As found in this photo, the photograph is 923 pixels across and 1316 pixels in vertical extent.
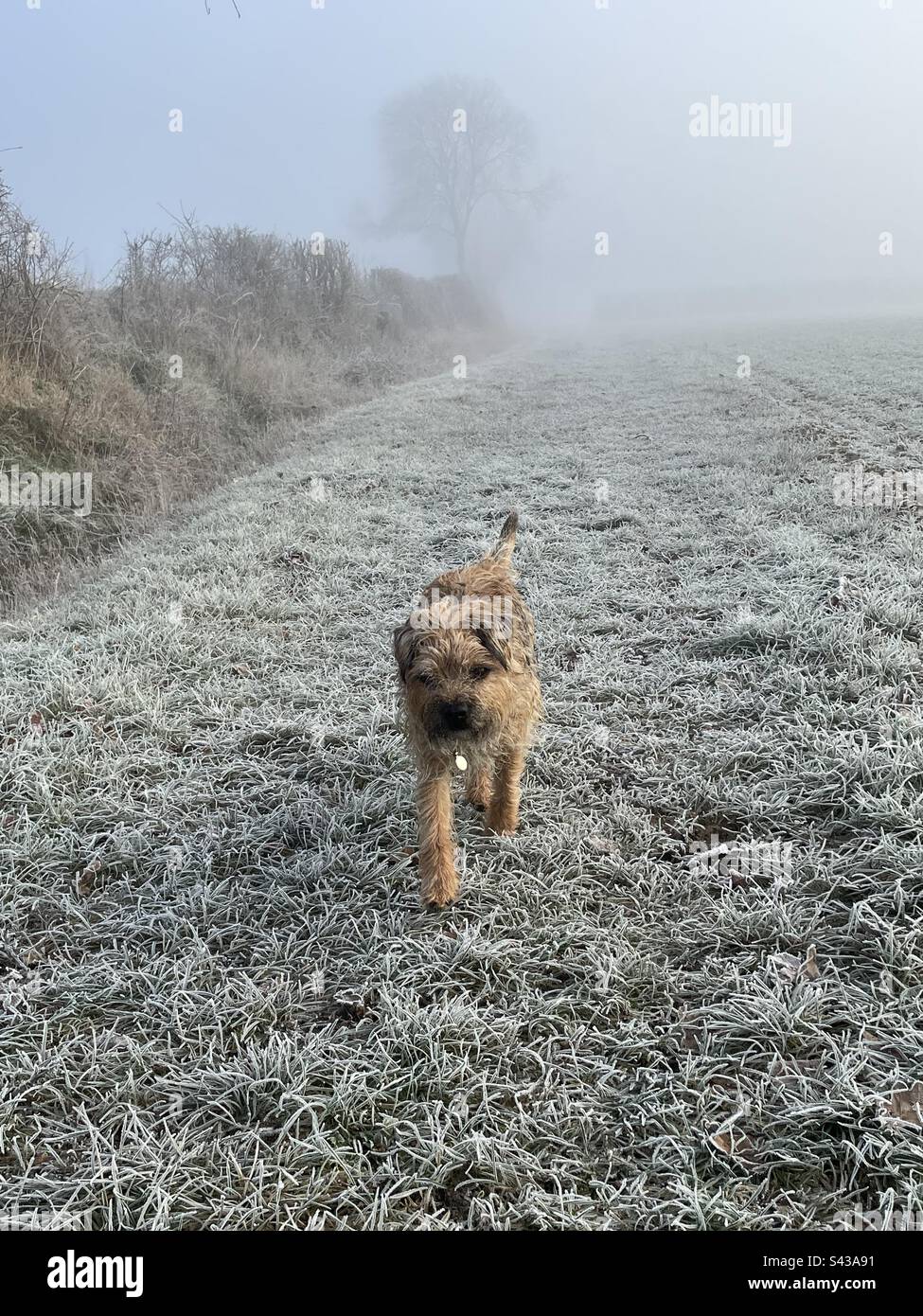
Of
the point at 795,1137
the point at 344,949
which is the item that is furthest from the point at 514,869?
the point at 795,1137

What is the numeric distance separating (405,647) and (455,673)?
0.89ft

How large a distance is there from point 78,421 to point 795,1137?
387 inches

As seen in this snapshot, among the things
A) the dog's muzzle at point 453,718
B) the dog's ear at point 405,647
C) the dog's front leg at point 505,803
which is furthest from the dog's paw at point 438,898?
the dog's ear at point 405,647

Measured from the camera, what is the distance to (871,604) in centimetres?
498

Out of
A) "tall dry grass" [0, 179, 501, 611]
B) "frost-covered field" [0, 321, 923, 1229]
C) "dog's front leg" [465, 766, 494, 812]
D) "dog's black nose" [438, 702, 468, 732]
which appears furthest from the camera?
"tall dry grass" [0, 179, 501, 611]

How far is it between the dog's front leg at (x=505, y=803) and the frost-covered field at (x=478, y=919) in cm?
12

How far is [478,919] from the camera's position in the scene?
298 cm

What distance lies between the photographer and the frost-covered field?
206 cm

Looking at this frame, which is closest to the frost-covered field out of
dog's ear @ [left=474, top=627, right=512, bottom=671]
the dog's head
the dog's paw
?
the dog's paw

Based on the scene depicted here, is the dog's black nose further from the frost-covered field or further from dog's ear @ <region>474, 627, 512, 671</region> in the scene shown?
the frost-covered field

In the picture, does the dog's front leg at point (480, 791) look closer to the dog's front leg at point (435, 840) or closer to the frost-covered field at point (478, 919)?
the frost-covered field at point (478, 919)

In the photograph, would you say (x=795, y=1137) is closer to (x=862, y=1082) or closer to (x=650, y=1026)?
(x=862, y=1082)

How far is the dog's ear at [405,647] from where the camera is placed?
290cm

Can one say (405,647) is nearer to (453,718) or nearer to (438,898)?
(453,718)
